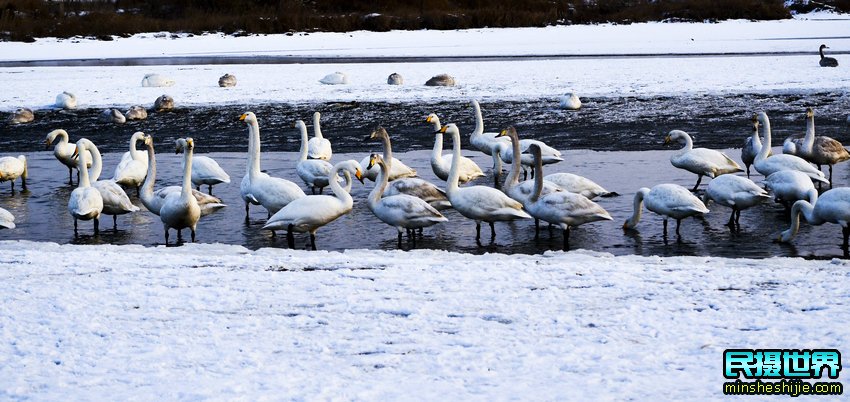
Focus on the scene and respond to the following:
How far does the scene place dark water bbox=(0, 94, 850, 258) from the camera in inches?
339

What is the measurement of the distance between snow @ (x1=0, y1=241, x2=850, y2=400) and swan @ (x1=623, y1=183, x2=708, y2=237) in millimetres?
1347

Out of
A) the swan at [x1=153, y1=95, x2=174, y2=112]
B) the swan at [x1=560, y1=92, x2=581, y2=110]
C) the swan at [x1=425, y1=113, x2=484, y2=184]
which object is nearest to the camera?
the swan at [x1=425, y1=113, x2=484, y2=184]

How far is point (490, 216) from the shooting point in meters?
8.66

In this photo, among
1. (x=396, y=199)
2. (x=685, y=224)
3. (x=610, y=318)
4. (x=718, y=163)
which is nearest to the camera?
(x=610, y=318)

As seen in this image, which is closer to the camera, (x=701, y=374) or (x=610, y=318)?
(x=701, y=374)

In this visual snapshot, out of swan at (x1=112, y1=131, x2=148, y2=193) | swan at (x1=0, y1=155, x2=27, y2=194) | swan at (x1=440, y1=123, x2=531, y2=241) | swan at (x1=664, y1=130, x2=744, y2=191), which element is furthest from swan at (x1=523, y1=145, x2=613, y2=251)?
swan at (x1=0, y1=155, x2=27, y2=194)

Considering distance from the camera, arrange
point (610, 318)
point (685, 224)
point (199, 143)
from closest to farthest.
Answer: point (610, 318) → point (685, 224) → point (199, 143)

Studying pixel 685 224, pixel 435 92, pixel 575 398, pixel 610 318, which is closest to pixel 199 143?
pixel 435 92

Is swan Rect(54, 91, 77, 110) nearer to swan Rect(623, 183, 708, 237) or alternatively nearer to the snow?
the snow

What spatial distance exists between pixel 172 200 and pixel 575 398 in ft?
17.1

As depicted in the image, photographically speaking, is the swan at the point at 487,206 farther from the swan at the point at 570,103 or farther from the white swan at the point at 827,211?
the swan at the point at 570,103

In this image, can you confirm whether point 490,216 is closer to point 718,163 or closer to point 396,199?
point 396,199

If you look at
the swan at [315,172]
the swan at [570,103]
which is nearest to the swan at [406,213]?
the swan at [315,172]

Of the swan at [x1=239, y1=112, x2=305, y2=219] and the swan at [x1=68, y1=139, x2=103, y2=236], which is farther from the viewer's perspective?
the swan at [x1=239, y1=112, x2=305, y2=219]
